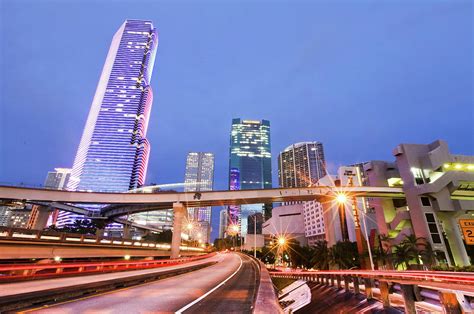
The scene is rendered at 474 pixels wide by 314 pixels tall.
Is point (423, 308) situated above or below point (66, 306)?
below

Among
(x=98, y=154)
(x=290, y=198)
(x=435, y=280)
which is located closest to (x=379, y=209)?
(x=290, y=198)

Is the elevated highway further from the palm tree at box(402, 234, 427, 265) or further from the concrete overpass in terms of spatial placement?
the palm tree at box(402, 234, 427, 265)

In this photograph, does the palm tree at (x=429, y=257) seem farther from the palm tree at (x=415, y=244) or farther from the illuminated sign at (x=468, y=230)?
the illuminated sign at (x=468, y=230)

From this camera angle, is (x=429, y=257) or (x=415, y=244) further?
(x=415, y=244)

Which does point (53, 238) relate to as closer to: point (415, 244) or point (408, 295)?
point (408, 295)

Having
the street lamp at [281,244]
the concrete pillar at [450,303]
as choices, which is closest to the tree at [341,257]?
the street lamp at [281,244]

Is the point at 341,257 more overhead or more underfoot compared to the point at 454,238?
more underfoot

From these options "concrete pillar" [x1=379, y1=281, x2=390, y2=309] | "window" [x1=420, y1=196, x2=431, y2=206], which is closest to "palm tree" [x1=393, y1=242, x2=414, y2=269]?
"window" [x1=420, y1=196, x2=431, y2=206]

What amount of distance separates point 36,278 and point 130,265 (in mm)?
12137

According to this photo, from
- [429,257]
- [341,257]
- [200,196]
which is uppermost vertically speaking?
[200,196]

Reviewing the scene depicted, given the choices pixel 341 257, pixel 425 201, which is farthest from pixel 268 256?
pixel 425 201

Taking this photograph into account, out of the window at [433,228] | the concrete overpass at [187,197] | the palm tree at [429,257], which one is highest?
the concrete overpass at [187,197]

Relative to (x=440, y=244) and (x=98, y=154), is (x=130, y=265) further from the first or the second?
(x=98, y=154)

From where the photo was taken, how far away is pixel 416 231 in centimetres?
5788
